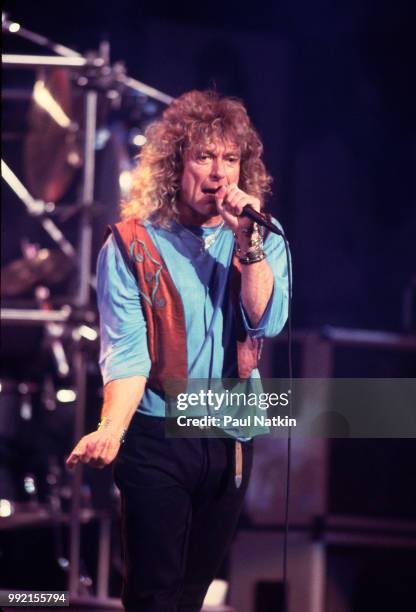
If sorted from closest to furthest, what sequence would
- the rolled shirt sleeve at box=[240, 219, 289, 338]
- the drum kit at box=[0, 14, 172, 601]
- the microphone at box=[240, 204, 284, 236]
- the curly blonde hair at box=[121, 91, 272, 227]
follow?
the microphone at box=[240, 204, 284, 236]
the rolled shirt sleeve at box=[240, 219, 289, 338]
the curly blonde hair at box=[121, 91, 272, 227]
the drum kit at box=[0, 14, 172, 601]

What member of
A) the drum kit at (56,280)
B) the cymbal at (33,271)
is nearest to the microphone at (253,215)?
the drum kit at (56,280)

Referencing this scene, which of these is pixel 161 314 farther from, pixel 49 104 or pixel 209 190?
pixel 49 104

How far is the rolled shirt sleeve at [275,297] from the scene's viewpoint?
2046mm

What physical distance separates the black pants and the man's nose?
569mm

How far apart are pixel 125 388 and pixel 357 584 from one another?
226cm

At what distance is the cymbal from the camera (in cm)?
377

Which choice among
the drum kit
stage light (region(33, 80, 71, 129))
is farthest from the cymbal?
stage light (region(33, 80, 71, 129))

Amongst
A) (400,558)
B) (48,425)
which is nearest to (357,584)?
(400,558)

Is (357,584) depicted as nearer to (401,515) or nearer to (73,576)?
(401,515)

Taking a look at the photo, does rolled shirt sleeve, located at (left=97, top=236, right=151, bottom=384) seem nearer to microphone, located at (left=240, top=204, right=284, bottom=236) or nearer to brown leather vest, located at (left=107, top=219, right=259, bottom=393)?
brown leather vest, located at (left=107, top=219, right=259, bottom=393)

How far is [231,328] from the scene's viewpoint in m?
2.13

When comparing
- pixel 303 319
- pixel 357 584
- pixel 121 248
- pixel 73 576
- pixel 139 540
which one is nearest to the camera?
pixel 139 540

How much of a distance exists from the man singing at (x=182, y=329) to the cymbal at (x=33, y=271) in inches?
65.8

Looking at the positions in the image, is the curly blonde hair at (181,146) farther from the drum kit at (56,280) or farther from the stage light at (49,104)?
the stage light at (49,104)
